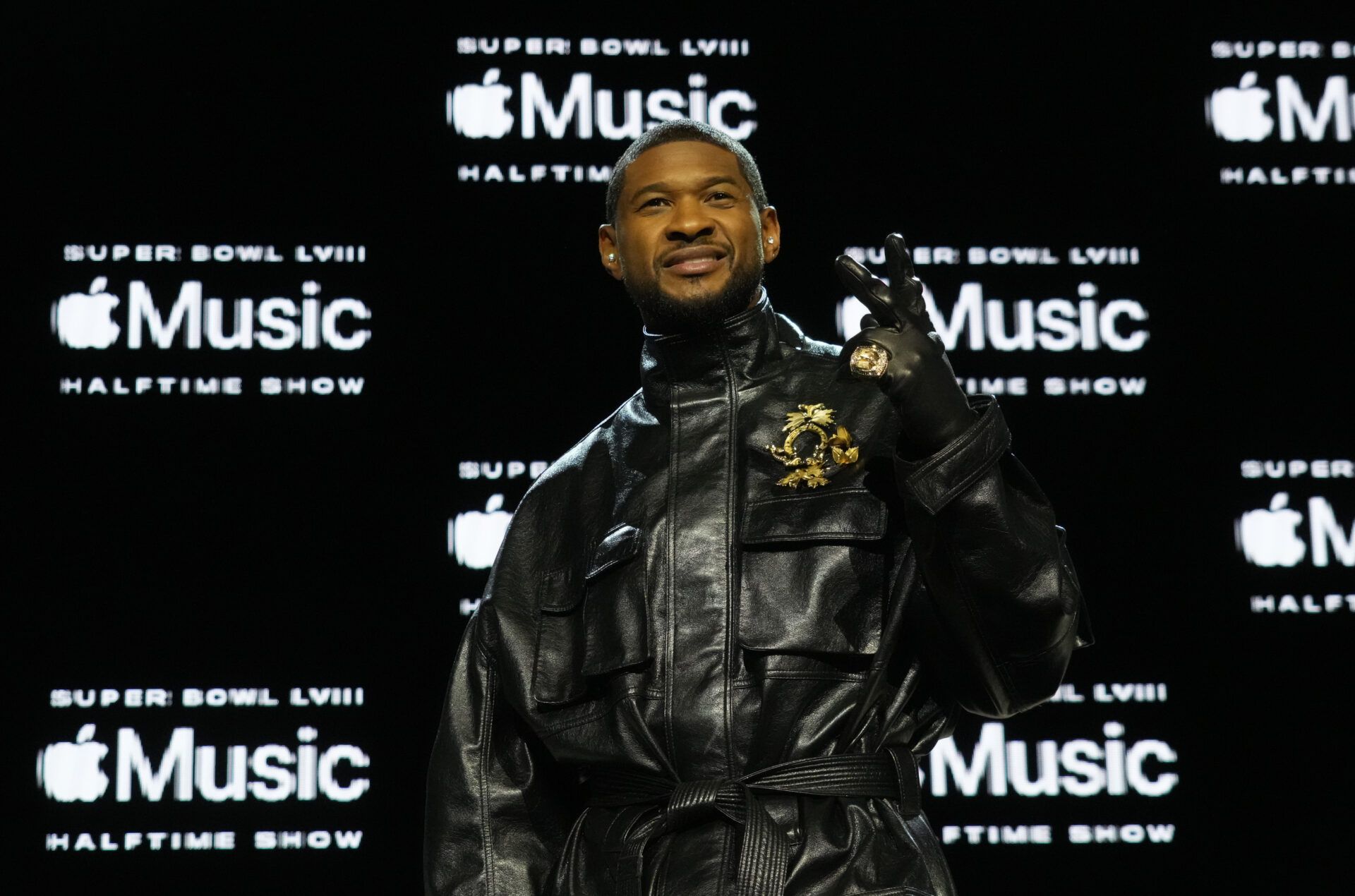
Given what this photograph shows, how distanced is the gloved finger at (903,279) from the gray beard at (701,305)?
26cm

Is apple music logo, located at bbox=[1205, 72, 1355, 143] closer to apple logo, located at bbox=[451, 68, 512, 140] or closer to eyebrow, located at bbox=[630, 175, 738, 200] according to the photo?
apple logo, located at bbox=[451, 68, 512, 140]

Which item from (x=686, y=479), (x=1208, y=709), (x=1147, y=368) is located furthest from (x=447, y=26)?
(x=686, y=479)

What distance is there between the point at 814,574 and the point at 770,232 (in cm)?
47

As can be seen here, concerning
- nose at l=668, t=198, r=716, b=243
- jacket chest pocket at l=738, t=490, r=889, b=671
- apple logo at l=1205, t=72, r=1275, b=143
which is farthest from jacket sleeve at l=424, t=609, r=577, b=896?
apple logo at l=1205, t=72, r=1275, b=143

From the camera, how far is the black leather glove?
179cm

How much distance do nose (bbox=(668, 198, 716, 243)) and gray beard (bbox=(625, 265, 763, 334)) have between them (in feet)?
0.17

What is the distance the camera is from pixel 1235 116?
462 cm

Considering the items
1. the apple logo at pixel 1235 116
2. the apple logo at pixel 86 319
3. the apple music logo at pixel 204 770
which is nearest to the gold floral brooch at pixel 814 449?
the apple music logo at pixel 204 770

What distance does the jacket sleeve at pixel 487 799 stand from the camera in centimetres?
209

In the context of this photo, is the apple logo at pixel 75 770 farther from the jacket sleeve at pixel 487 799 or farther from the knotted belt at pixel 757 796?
the knotted belt at pixel 757 796

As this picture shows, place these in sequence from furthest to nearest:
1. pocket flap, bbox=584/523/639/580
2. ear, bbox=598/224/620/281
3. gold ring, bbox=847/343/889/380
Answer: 1. ear, bbox=598/224/620/281
2. pocket flap, bbox=584/523/639/580
3. gold ring, bbox=847/343/889/380

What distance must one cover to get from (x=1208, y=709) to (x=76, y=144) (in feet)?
8.84

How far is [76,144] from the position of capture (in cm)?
450

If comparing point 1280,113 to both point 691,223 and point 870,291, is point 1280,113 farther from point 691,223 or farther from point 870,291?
point 870,291
